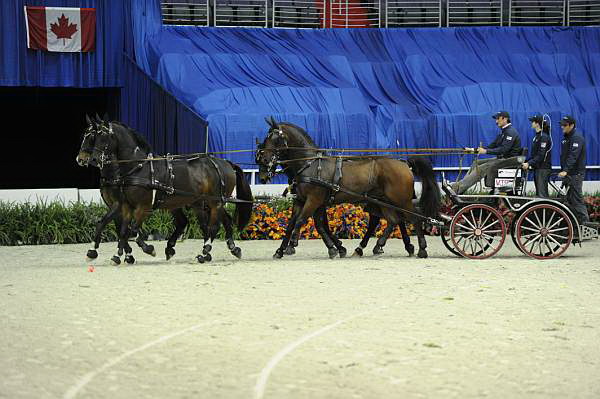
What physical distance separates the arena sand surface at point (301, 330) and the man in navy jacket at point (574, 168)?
171cm

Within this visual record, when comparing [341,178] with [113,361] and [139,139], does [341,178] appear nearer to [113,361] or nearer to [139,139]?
[139,139]

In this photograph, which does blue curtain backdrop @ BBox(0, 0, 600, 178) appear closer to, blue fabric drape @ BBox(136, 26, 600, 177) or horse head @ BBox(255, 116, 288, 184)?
blue fabric drape @ BBox(136, 26, 600, 177)

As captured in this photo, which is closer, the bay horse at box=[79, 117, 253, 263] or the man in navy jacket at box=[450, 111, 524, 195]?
the bay horse at box=[79, 117, 253, 263]

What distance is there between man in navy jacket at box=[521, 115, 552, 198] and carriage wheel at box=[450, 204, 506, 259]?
104 centimetres

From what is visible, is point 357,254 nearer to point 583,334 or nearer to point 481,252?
point 481,252

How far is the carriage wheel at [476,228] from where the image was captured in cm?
1556

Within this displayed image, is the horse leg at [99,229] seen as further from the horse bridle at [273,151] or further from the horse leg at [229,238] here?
the horse bridle at [273,151]

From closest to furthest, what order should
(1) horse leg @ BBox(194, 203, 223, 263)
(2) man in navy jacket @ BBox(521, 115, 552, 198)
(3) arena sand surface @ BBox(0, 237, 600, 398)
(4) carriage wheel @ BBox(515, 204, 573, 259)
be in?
(3) arena sand surface @ BBox(0, 237, 600, 398), (1) horse leg @ BBox(194, 203, 223, 263), (4) carriage wheel @ BBox(515, 204, 573, 259), (2) man in navy jacket @ BBox(521, 115, 552, 198)

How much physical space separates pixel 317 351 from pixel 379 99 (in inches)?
728

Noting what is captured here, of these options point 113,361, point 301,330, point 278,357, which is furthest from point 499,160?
point 113,361

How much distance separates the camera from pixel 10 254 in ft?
56.3

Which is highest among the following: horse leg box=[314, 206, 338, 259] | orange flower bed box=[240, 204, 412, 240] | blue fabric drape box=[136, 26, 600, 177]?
blue fabric drape box=[136, 26, 600, 177]

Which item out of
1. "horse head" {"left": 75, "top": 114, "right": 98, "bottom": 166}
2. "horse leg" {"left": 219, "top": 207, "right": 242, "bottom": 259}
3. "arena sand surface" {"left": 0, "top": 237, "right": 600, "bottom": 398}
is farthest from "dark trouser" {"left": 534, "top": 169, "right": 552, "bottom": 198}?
"horse head" {"left": 75, "top": 114, "right": 98, "bottom": 166}

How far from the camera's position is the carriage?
1555 centimetres
